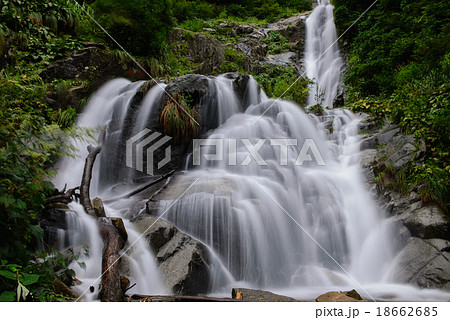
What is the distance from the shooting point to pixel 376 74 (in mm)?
9281

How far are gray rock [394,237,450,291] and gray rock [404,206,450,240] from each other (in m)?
0.09

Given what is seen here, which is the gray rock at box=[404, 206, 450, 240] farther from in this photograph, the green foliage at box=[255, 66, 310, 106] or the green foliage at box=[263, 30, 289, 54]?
the green foliage at box=[263, 30, 289, 54]

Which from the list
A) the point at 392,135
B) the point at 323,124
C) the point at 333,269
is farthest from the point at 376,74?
the point at 333,269

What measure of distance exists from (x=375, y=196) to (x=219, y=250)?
325 cm

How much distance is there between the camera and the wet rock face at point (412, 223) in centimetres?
373

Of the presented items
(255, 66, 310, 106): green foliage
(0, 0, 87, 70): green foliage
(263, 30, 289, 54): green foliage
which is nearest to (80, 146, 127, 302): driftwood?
(0, 0, 87, 70): green foliage

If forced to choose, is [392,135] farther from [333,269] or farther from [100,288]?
[100,288]

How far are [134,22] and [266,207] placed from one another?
6653 mm

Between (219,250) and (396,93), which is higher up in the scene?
(396,93)

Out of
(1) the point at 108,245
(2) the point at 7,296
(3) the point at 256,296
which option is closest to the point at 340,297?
(3) the point at 256,296

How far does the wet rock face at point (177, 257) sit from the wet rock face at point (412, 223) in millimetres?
2768

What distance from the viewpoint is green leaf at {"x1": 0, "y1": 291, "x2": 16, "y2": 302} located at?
177cm

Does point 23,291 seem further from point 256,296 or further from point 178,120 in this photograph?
point 178,120

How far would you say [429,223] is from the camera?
4.11m
